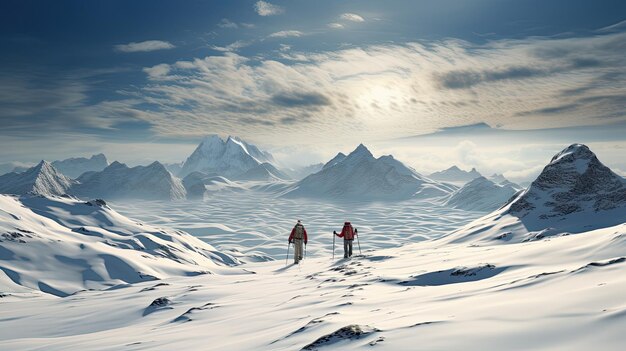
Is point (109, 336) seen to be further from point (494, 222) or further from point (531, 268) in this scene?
point (494, 222)

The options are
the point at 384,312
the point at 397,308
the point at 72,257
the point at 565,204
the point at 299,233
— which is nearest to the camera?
the point at 384,312

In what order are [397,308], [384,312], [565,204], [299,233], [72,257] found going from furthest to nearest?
[72,257], [565,204], [299,233], [397,308], [384,312]

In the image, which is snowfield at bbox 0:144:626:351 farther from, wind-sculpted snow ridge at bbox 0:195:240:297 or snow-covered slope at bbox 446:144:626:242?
wind-sculpted snow ridge at bbox 0:195:240:297

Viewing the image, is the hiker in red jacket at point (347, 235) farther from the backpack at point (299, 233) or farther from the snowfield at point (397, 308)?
the snowfield at point (397, 308)

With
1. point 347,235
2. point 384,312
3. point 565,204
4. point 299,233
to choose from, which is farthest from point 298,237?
point 565,204

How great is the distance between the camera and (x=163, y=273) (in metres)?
75.1

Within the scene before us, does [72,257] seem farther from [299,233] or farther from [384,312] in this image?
[384,312]

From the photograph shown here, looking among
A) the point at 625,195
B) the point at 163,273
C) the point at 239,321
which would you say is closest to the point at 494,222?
the point at 625,195

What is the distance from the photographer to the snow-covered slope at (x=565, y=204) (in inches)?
1439

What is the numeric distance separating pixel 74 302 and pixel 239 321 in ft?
44.5

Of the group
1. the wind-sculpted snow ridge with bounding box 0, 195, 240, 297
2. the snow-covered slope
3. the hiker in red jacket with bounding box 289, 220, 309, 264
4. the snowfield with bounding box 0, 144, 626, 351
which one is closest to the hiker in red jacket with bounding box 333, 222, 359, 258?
the hiker in red jacket with bounding box 289, 220, 309, 264

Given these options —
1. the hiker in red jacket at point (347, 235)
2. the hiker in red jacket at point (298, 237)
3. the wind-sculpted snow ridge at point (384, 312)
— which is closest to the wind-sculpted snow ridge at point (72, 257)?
the hiker in red jacket at point (298, 237)

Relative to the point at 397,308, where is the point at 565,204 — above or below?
below

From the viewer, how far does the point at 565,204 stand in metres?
40.7
